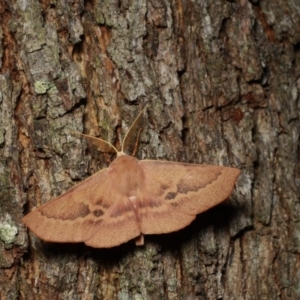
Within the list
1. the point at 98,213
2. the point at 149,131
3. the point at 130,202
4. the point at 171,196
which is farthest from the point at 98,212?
the point at 149,131

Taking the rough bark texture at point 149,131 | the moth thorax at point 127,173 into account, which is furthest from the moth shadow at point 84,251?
the moth thorax at point 127,173

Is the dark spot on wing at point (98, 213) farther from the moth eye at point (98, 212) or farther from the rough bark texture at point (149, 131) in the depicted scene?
the rough bark texture at point (149, 131)

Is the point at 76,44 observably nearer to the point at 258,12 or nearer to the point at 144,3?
the point at 144,3

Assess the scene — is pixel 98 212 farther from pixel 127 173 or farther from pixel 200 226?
pixel 200 226

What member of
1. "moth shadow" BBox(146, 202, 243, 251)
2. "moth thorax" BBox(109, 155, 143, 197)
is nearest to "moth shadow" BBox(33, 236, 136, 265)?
"moth shadow" BBox(146, 202, 243, 251)

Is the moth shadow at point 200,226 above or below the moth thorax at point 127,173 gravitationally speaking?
below

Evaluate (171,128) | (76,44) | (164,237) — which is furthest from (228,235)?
(76,44)
